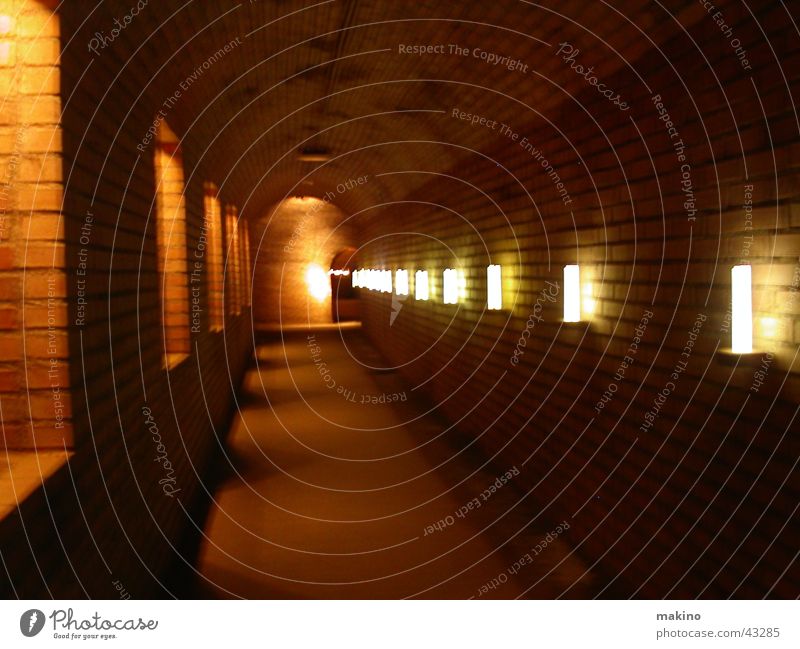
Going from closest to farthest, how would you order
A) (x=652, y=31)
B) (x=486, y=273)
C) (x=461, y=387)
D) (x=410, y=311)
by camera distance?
1. (x=652, y=31)
2. (x=486, y=273)
3. (x=461, y=387)
4. (x=410, y=311)

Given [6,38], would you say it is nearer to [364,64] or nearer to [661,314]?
[661,314]

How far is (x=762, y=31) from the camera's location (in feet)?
11.9

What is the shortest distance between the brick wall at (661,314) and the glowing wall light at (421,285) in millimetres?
3774

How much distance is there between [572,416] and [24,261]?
3990mm

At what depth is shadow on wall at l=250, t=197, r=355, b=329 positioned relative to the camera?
2552 centimetres

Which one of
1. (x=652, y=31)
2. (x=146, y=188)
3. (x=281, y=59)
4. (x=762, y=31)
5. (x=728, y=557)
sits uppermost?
→ (x=281, y=59)

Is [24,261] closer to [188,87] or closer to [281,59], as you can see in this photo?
[188,87]

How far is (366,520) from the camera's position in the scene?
6.36 meters

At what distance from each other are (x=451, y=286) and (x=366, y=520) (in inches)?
161

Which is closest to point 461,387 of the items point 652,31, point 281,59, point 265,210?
point 281,59

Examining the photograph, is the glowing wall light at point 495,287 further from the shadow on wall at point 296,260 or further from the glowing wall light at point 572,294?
the shadow on wall at point 296,260

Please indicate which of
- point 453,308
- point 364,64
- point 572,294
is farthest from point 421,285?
point 572,294

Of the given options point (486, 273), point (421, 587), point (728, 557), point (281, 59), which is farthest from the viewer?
point (486, 273)

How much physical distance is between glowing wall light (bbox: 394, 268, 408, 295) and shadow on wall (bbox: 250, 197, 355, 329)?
33.1ft
